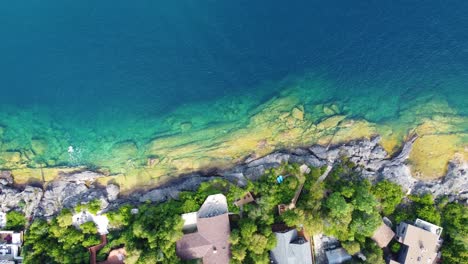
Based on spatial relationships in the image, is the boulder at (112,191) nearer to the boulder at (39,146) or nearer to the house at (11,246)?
the boulder at (39,146)

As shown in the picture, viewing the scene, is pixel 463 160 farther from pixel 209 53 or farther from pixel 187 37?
pixel 187 37

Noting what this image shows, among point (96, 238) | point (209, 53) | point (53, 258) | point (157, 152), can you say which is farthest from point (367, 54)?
point (53, 258)

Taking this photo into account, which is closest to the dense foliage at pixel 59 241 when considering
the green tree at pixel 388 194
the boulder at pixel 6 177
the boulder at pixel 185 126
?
the boulder at pixel 6 177

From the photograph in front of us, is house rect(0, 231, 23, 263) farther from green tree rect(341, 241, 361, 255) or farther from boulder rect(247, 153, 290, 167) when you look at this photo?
green tree rect(341, 241, 361, 255)

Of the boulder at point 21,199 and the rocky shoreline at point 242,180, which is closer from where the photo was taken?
the boulder at point 21,199

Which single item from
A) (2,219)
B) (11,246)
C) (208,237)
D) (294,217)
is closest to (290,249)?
(294,217)

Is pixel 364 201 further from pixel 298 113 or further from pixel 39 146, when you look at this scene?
pixel 39 146
